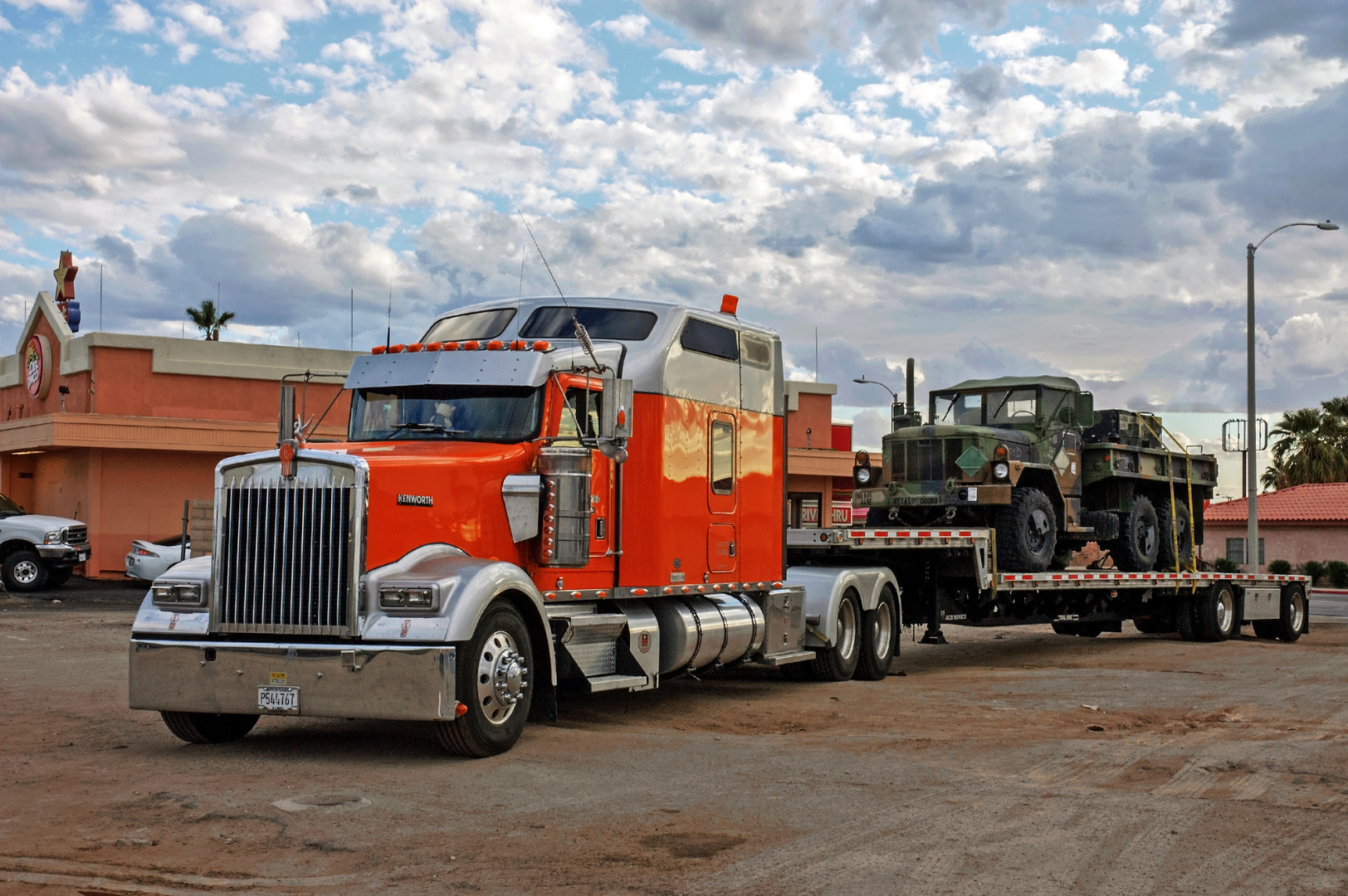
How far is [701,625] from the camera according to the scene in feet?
38.5

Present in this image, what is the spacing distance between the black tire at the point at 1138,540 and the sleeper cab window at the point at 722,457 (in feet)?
31.0

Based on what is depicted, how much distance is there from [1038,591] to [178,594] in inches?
447

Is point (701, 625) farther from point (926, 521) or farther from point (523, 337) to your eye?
point (926, 521)

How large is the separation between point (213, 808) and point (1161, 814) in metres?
5.01

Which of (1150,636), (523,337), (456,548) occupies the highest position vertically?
(523,337)

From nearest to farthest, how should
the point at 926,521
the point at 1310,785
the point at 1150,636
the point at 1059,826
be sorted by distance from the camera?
the point at 1059,826 → the point at 1310,785 → the point at 926,521 → the point at 1150,636

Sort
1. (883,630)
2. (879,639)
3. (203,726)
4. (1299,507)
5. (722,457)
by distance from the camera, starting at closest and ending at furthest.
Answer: (203,726) → (722,457) → (879,639) → (883,630) → (1299,507)

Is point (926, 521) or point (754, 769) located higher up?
point (926, 521)

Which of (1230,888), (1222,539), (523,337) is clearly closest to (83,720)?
(523,337)

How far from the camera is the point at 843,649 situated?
14.5 meters

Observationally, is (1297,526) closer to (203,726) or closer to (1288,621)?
(1288,621)

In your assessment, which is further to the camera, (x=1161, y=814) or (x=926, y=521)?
(x=926, y=521)

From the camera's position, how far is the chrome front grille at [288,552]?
8781 millimetres

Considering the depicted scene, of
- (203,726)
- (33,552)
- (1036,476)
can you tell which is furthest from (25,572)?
(203,726)
